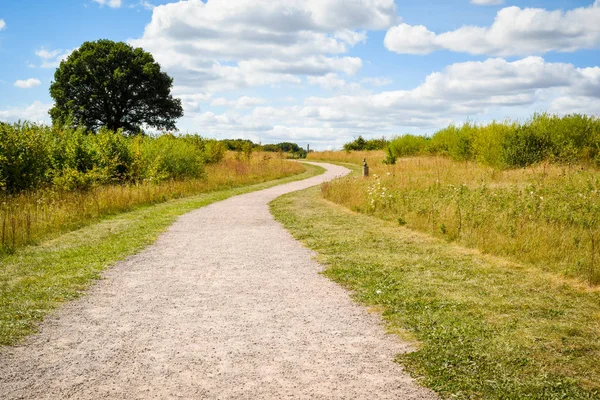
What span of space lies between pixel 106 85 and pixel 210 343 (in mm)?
39277

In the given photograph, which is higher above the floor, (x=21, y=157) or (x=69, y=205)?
(x=21, y=157)

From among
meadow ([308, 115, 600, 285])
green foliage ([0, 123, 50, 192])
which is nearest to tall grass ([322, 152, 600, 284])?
meadow ([308, 115, 600, 285])

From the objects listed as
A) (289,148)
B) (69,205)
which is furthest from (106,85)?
(289,148)

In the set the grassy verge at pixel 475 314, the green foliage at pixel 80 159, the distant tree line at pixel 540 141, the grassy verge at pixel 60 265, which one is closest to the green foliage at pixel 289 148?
the green foliage at pixel 80 159

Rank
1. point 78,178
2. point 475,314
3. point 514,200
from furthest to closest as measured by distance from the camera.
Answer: point 78,178
point 514,200
point 475,314

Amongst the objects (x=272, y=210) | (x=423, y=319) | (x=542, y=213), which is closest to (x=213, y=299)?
(x=423, y=319)

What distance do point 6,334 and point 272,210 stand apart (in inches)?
453

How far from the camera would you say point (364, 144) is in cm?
6600

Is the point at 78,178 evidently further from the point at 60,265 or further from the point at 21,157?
the point at 60,265

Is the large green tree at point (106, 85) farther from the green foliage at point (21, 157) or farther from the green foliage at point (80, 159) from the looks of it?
the green foliage at point (21, 157)

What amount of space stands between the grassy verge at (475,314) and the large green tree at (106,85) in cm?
3483

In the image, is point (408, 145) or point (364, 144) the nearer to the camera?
point (408, 145)

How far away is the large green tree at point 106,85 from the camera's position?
128 feet

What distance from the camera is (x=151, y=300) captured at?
670cm
